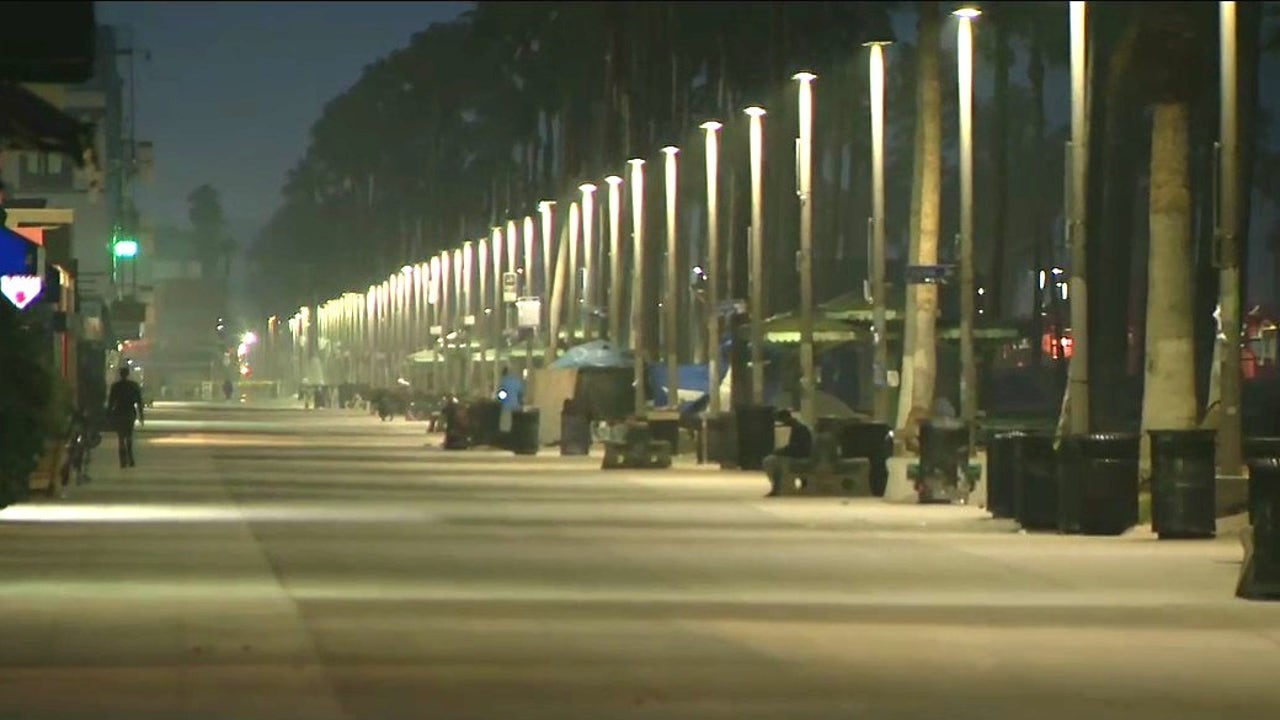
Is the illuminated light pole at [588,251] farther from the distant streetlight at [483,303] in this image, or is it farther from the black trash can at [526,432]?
the black trash can at [526,432]

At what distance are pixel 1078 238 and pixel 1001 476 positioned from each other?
134 inches

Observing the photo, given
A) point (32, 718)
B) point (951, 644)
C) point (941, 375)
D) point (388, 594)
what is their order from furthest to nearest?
point (941, 375) → point (388, 594) → point (951, 644) → point (32, 718)

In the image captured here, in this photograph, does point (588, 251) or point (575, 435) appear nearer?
point (575, 435)

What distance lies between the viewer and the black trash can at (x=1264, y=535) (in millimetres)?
23547

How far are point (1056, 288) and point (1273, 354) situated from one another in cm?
7475

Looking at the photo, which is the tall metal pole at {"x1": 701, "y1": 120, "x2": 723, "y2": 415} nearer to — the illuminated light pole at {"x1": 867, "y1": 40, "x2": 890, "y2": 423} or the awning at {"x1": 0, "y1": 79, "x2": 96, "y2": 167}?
the illuminated light pole at {"x1": 867, "y1": 40, "x2": 890, "y2": 423}

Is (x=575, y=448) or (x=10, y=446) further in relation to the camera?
(x=575, y=448)

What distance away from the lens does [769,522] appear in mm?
37000

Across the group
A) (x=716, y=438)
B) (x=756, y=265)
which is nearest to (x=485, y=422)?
(x=756, y=265)

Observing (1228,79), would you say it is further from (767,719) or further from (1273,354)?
(767,719)

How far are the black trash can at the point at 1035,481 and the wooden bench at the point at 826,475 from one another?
9.35 m

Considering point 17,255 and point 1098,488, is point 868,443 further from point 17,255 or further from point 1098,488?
point 17,255

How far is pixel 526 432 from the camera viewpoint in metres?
68.0

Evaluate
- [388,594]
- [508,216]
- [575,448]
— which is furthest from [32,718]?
[508,216]
